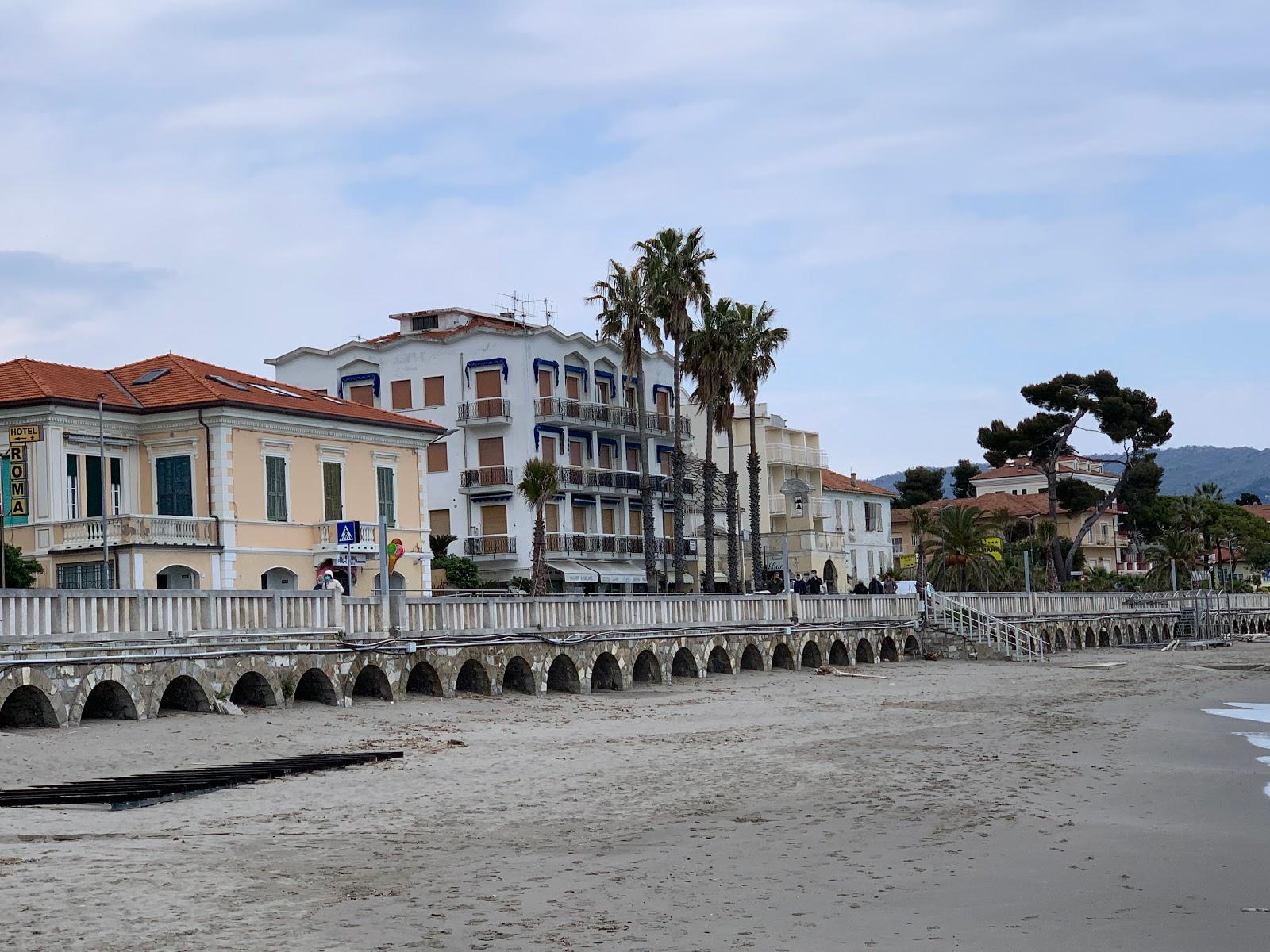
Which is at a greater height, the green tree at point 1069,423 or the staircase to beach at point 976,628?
the green tree at point 1069,423

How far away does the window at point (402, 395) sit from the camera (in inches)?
2436

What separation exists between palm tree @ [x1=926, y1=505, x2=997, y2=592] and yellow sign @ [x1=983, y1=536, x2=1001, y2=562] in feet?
0.79

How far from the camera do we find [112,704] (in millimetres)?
21266

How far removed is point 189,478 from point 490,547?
63.7 feet

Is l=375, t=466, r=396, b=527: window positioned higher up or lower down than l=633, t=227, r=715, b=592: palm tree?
lower down

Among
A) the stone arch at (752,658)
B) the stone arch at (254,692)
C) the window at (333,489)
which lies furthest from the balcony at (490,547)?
the stone arch at (254,692)

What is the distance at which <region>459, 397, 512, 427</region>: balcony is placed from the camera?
59.8 meters

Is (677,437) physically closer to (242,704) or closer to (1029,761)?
(242,704)

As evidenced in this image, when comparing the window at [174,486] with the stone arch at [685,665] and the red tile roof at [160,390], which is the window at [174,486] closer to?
the red tile roof at [160,390]

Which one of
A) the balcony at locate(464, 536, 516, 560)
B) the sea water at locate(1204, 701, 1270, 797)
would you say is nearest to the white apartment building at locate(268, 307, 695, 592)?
the balcony at locate(464, 536, 516, 560)

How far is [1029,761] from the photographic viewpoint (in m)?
18.8

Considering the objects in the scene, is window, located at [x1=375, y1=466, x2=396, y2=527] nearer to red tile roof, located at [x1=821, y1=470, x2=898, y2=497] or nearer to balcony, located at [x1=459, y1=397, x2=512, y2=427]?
balcony, located at [x1=459, y1=397, x2=512, y2=427]

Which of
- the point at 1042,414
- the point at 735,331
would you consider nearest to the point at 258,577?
the point at 735,331

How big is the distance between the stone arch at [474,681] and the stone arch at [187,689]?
722 cm
